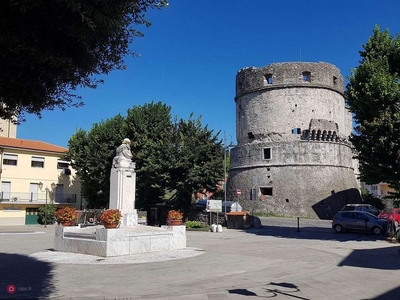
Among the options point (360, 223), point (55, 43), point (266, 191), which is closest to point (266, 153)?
point (266, 191)

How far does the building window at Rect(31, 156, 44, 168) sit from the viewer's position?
37562 millimetres

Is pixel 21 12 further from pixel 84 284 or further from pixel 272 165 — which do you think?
pixel 272 165

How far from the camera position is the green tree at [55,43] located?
443 centimetres

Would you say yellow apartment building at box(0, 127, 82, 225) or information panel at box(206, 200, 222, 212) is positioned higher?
yellow apartment building at box(0, 127, 82, 225)

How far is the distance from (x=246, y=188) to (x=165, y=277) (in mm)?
36313

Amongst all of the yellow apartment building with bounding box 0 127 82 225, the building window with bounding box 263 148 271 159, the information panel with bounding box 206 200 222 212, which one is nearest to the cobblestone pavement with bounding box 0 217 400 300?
the information panel with bounding box 206 200 222 212

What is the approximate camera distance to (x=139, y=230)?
14.3 meters

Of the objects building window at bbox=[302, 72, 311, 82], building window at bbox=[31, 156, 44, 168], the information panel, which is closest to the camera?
the information panel

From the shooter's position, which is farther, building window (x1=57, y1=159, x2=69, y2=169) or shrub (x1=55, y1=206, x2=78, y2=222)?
building window (x1=57, y1=159, x2=69, y2=169)

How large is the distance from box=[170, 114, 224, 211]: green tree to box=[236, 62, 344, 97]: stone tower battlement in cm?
1749

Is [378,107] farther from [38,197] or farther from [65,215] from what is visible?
[38,197]

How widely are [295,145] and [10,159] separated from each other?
30.3m

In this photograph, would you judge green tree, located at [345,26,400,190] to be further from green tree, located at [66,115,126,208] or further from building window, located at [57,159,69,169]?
building window, located at [57,159,69,169]

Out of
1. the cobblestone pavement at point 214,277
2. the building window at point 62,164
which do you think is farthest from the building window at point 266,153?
the cobblestone pavement at point 214,277
